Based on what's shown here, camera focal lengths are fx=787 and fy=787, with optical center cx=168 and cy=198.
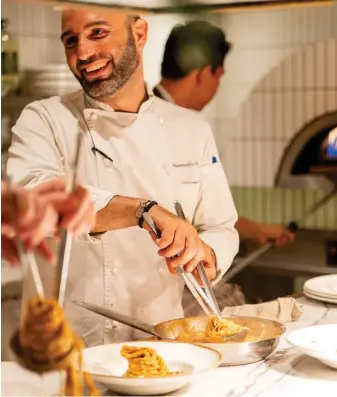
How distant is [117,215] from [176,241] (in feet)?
0.44

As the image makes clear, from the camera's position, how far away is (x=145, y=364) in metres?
1.33

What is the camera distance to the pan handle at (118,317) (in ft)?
4.92

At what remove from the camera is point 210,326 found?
155cm

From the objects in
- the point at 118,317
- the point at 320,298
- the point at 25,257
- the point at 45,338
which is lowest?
the point at 320,298

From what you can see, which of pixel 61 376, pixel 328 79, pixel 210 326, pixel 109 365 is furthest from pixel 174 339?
pixel 328 79

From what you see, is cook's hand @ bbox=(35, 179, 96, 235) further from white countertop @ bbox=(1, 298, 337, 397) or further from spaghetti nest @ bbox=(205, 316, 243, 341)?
spaghetti nest @ bbox=(205, 316, 243, 341)

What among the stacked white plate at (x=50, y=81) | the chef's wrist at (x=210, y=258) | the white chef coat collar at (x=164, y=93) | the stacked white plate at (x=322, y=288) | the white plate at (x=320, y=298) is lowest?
the white plate at (x=320, y=298)

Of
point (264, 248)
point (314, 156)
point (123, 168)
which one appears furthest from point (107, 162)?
point (314, 156)

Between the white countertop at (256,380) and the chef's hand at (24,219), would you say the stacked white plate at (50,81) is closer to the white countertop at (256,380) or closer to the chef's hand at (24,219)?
the chef's hand at (24,219)

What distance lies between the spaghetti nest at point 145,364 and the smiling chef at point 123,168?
0.16 m

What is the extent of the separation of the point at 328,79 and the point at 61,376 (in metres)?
1.48

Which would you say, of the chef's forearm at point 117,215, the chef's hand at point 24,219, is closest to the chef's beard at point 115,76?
the chef's forearm at point 117,215

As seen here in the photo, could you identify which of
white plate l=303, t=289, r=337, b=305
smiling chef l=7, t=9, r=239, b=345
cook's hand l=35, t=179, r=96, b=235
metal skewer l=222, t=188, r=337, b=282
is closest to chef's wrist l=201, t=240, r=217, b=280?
smiling chef l=7, t=9, r=239, b=345

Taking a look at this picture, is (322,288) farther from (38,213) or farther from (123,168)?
(38,213)
